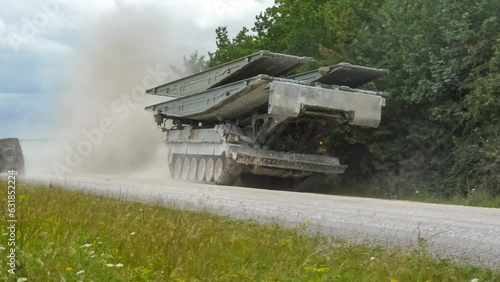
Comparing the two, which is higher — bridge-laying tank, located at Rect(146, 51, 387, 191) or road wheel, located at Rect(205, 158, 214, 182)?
bridge-laying tank, located at Rect(146, 51, 387, 191)

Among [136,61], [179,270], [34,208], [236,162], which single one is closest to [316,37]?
[136,61]

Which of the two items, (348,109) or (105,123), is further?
(105,123)

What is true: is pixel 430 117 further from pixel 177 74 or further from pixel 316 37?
pixel 177 74

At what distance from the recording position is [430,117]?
17484mm

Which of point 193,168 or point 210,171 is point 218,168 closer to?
point 210,171

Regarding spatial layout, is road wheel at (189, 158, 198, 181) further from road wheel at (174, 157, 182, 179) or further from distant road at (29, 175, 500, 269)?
distant road at (29, 175, 500, 269)

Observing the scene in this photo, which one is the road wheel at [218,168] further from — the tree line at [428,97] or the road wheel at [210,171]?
the tree line at [428,97]

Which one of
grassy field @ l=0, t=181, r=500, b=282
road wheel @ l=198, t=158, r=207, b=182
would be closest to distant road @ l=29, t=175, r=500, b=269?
grassy field @ l=0, t=181, r=500, b=282

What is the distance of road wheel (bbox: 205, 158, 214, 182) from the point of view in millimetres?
18734

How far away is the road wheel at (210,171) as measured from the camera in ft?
61.5

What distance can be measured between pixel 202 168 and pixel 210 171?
698 millimetres

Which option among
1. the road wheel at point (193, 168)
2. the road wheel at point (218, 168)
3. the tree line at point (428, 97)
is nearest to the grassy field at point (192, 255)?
the tree line at point (428, 97)

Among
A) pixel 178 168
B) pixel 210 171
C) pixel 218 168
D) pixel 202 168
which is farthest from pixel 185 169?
pixel 218 168

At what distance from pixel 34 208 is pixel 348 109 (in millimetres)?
11082
